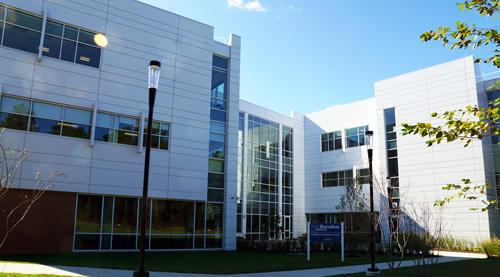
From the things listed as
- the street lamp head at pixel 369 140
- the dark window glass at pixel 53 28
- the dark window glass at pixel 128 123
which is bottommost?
the street lamp head at pixel 369 140

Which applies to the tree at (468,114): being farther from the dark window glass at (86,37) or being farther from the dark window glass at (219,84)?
the dark window glass at (219,84)

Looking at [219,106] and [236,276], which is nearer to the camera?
[236,276]

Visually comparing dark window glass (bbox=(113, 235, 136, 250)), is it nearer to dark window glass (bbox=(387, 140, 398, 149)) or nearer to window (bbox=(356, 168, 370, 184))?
window (bbox=(356, 168, 370, 184))

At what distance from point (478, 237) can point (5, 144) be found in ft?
98.2

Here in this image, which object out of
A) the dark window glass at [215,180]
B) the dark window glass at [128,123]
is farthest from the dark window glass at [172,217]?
the dark window glass at [128,123]

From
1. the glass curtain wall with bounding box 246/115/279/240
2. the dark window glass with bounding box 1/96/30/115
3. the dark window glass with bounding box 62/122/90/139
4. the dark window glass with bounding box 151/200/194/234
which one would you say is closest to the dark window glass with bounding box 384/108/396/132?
the glass curtain wall with bounding box 246/115/279/240

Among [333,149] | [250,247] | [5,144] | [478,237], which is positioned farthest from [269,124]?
[5,144]

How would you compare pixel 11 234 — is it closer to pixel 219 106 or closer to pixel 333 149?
pixel 219 106

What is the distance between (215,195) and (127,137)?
6972 mm

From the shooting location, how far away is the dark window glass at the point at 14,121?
18.8m

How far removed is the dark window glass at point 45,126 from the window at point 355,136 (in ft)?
87.3

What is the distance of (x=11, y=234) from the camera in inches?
722

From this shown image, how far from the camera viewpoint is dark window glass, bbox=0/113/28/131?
18.8 meters

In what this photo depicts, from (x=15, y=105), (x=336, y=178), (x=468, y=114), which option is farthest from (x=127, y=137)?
(x=336, y=178)
